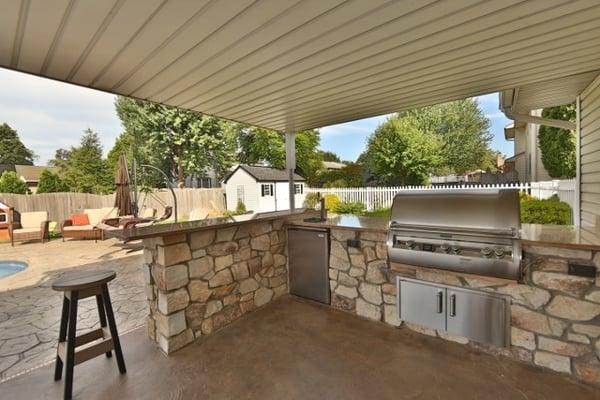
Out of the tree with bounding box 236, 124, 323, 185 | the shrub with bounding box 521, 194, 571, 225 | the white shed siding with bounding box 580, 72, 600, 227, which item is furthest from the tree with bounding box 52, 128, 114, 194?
the white shed siding with bounding box 580, 72, 600, 227

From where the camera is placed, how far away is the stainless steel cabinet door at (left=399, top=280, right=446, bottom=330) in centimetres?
247

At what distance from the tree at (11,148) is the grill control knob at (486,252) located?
36.7m

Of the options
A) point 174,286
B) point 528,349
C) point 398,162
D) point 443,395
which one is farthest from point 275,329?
point 398,162

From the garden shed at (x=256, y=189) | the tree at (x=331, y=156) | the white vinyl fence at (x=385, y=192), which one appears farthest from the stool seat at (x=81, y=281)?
the tree at (x=331, y=156)

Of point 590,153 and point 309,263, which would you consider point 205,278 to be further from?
point 590,153

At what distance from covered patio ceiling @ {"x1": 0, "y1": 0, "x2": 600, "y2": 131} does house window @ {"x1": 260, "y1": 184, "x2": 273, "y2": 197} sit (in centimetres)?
1185

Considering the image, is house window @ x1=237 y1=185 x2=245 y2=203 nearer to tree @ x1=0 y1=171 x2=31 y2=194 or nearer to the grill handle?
tree @ x1=0 y1=171 x2=31 y2=194

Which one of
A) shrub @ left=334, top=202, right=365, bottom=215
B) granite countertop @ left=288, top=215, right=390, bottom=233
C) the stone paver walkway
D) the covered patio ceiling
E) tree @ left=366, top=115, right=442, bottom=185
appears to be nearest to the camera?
the covered patio ceiling

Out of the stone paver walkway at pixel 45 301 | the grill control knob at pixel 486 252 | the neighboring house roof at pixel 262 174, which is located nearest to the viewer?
the grill control knob at pixel 486 252

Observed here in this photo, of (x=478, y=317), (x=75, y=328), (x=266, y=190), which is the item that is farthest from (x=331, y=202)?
(x=75, y=328)

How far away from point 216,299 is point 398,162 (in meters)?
12.7

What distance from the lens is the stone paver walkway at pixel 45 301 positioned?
2523mm

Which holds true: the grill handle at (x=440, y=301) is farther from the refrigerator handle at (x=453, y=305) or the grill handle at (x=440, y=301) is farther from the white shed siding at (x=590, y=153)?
the white shed siding at (x=590, y=153)

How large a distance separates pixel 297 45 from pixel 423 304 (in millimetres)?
2422
